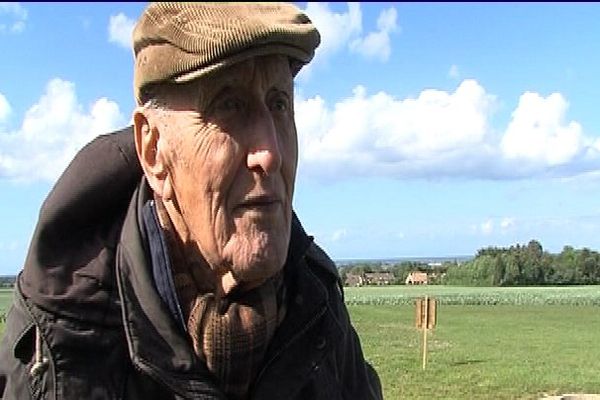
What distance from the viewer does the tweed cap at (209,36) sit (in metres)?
1.66

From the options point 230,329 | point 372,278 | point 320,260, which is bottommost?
point 230,329

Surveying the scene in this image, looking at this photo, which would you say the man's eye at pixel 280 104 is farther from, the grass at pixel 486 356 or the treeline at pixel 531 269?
the treeline at pixel 531 269

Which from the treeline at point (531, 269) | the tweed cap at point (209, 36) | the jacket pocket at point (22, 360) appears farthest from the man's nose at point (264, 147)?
the treeline at point (531, 269)

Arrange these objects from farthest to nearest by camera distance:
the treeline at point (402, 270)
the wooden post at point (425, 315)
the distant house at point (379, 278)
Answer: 1. the distant house at point (379, 278)
2. the treeline at point (402, 270)
3. the wooden post at point (425, 315)

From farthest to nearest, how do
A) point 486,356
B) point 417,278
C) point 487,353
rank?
point 417,278
point 487,353
point 486,356

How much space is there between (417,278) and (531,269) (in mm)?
11594

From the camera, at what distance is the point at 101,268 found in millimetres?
1842

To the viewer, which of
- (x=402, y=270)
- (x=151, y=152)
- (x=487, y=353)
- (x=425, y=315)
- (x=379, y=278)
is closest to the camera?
(x=151, y=152)

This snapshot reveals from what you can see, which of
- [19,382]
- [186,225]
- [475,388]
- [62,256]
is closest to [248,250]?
[186,225]

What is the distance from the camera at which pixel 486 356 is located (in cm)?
2262

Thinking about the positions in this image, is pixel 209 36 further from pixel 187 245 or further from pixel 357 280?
pixel 357 280

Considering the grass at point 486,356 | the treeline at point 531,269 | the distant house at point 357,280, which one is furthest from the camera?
the distant house at point 357,280

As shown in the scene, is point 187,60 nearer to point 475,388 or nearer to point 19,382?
point 19,382

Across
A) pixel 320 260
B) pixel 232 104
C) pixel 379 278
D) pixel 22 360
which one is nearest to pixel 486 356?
pixel 320 260
